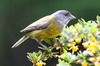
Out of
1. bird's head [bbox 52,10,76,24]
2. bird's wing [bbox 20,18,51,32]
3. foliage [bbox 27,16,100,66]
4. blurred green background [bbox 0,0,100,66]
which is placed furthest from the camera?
blurred green background [bbox 0,0,100,66]

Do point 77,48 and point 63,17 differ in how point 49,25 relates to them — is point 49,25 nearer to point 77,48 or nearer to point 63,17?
point 63,17

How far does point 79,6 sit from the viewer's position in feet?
27.5

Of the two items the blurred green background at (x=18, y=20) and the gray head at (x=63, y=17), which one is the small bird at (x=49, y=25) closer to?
the gray head at (x=63, y=17)

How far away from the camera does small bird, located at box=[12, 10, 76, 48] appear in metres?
3.10

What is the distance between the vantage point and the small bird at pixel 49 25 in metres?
3.10

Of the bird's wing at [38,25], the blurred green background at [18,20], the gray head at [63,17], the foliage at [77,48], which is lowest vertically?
the foliage at [77,48]

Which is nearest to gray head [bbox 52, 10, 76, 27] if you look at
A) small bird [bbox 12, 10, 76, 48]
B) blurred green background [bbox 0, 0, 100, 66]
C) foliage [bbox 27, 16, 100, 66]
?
small bird [bbox 12, 10, 76, 48]

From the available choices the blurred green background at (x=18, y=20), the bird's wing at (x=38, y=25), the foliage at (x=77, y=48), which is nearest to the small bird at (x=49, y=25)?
the bird's wing at (x=38, y=25)

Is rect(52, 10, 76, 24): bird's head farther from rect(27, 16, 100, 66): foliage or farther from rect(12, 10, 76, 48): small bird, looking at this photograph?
rect(27, 16, 100, 66): foliage

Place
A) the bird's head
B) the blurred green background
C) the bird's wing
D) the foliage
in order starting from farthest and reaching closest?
the blurred green background
the bird's head
the bird's wing
the foliage

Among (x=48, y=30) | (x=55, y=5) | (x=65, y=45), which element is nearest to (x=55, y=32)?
(x=48, y=30)

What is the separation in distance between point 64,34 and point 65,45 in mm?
61

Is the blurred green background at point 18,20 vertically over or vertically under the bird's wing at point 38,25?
over

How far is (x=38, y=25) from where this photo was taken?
3127mm
